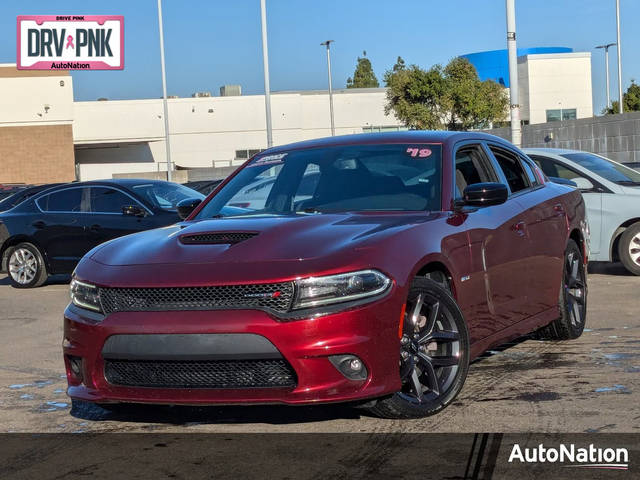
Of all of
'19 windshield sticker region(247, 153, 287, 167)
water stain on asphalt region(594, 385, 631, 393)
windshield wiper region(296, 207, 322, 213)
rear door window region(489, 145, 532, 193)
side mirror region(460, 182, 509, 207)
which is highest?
'19 windshield sticker region(247, 153, 287, 167)

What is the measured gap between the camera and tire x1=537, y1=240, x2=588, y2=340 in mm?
7617

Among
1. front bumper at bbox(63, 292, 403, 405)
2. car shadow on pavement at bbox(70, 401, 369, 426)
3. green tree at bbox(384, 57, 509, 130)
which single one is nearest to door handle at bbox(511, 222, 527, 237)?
car shadow on pavement at bbox(70, 401, 369, 426)

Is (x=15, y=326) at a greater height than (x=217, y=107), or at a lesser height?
lesser

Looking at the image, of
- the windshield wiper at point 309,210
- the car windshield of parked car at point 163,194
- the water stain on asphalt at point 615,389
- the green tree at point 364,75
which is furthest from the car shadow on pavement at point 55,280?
the green tree at point 364,75

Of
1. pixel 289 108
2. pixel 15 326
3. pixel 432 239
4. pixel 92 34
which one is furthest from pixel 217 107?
pixel 432 239

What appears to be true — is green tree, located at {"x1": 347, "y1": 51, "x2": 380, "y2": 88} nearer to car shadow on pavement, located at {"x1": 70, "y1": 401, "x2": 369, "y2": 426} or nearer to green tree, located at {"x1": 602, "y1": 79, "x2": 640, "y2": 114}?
green tree, located at {"x1": 602, "y1": 79, "x2": 640, "y2": 114}

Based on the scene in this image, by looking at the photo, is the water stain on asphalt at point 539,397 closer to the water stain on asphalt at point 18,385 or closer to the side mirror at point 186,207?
the side mirror at point 186,207

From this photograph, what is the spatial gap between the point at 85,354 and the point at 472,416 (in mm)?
1974

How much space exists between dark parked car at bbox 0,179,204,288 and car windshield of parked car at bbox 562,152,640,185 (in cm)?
497

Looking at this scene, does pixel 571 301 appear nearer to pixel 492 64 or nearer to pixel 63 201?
pixel 63 201

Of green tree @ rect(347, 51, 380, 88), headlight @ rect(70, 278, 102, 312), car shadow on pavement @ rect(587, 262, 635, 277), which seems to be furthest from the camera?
green tree @ rect(347, 51, 380, 88)

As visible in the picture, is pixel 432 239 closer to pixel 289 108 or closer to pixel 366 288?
pixel 366 288

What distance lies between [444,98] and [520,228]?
193 ft

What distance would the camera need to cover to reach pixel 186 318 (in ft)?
16.0
